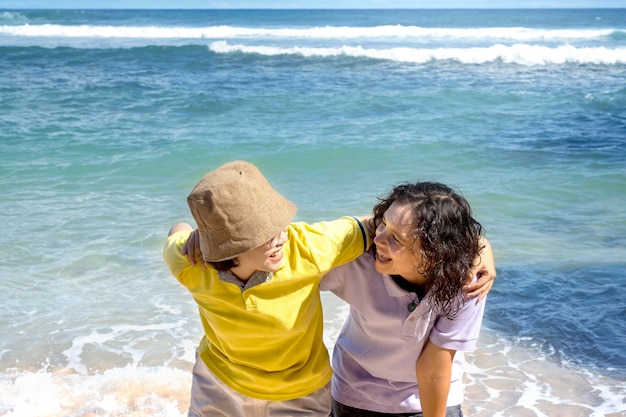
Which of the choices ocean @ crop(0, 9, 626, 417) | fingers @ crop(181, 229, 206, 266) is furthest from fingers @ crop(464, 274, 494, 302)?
ocean @ crop(0, 9, 626, 417)

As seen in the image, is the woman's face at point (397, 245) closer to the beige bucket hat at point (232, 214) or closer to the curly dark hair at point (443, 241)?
the curly dark hair at point (443, 241)

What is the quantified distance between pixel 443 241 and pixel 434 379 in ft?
1.25

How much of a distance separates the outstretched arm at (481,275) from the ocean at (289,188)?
1952mm

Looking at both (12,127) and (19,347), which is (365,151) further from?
(19,347)

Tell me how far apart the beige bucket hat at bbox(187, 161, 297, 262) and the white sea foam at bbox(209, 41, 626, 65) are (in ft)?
64.5

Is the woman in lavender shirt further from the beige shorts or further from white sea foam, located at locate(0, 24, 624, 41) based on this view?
white sea foam, located at locate(0, 24, 624, 41)

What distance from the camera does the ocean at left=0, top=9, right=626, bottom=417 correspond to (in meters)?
4.27

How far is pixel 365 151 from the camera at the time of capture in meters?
9.98

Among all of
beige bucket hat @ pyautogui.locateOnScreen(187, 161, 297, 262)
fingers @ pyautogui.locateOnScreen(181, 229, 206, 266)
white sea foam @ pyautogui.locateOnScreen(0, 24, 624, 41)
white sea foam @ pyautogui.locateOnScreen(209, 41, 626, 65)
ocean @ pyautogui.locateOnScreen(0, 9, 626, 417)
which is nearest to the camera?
beige bucket hat @ pyautogui.locateOnScreen(187, 161, 297, 262)

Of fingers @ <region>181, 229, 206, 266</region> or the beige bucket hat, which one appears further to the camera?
fingers @ <region>181, 229, 206, 266</region>

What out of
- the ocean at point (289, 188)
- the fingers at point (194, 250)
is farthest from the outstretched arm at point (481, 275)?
the ocean at point (289, 188)

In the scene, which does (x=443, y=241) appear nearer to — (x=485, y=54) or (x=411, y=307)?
(x=411, y=307)

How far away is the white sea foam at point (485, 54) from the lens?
21172 millimetres

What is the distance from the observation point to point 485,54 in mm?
22641
